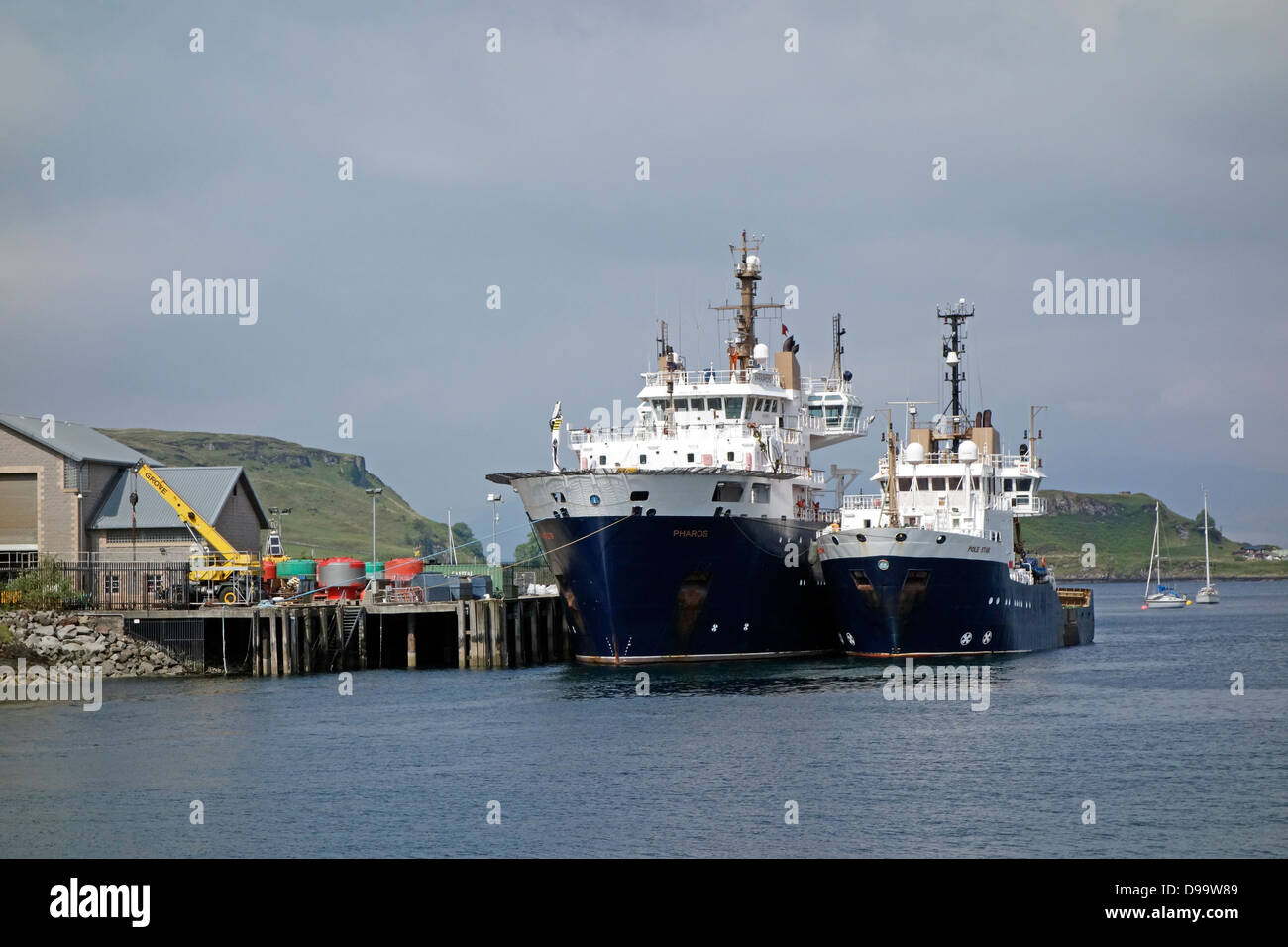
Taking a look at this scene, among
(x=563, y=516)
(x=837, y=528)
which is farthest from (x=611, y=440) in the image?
(x=837, y=528)

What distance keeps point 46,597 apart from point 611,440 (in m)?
25.2

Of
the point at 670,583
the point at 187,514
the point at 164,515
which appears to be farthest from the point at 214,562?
the point at 670,583

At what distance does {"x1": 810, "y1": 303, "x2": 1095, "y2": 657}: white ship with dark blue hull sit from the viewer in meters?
57.3

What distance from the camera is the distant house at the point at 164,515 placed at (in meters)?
71.2

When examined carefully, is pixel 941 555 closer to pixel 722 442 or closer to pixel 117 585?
pixel 722 442

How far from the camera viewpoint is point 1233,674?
59594mm

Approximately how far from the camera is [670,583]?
57062 millimetres

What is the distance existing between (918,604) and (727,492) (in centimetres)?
872

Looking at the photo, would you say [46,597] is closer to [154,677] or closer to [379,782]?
[154,677]

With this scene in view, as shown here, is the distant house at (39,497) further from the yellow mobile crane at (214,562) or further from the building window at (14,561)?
the yellow mobile crane at (214,562)

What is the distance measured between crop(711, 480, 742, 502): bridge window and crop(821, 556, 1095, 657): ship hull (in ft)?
15.9

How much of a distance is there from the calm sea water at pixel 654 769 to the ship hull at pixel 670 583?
A: 2196 mm

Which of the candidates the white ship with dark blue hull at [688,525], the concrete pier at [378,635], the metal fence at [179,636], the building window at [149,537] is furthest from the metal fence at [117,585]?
the white ship with dark blue hull at [688,525]
